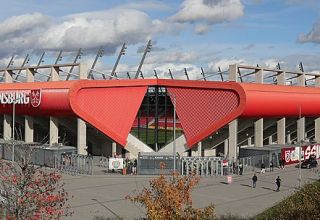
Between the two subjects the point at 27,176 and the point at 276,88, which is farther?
the point at 276,88

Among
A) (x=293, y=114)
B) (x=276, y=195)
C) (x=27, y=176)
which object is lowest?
(x=276, y=195)

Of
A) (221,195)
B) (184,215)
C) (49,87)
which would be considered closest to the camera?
(184,215)

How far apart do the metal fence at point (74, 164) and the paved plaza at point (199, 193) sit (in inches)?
52.7

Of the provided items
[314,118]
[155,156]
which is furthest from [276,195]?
[314,118]

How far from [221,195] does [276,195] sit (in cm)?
397

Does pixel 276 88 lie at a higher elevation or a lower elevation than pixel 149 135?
higher

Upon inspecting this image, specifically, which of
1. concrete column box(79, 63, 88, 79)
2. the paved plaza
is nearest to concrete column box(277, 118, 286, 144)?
the paved plaza

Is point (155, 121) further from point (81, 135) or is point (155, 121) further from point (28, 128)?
point (28, 128)

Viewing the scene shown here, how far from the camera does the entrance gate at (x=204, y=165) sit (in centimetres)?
4388

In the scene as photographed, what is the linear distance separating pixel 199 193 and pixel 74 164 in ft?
48.9

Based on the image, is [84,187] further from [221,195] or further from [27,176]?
[27,176]

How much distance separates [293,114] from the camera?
5956 centimetres

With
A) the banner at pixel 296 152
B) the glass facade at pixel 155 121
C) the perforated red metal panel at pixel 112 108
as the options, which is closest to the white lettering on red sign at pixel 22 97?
the perforated red metal panel at pixel 112 108

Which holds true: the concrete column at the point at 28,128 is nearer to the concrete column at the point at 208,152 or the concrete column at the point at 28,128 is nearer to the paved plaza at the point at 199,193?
the paved plaza at the point at 199,193
